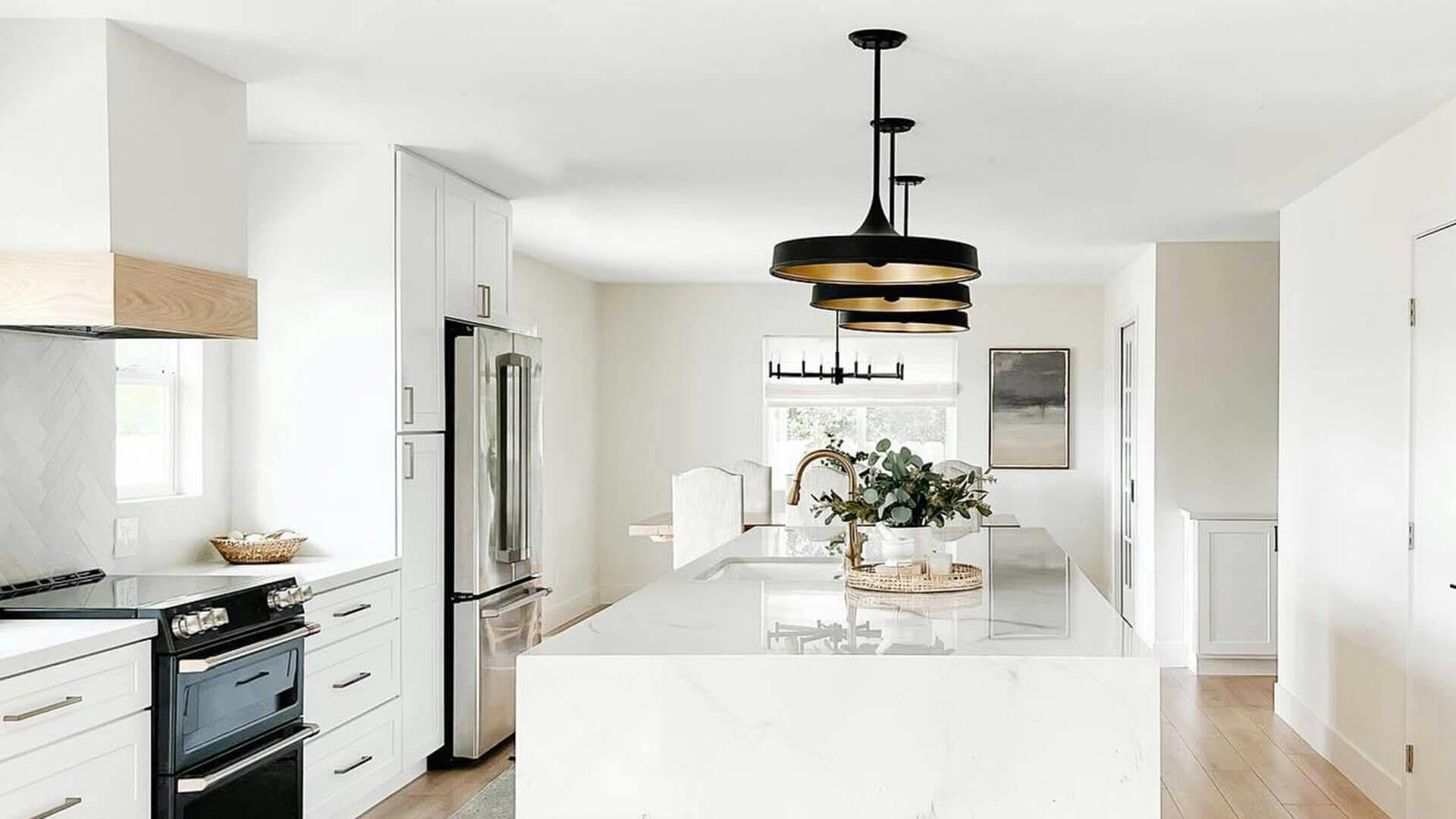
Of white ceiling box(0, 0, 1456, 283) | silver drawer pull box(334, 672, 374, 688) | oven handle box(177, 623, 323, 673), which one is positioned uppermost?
white ceiling box(0, 0, 1456, 283)

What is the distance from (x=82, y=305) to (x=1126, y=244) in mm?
5677

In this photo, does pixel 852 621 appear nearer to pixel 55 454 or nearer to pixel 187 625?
pixel 187 625

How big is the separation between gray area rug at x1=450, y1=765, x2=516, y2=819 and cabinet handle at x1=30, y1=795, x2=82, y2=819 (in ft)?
5.22

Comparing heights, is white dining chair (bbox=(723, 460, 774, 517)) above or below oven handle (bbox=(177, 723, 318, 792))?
above

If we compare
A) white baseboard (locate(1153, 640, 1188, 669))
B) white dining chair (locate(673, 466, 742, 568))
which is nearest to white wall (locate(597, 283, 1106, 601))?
white baseboard (locate(1153, 640, 1188, 669))

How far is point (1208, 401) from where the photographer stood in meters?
7.20

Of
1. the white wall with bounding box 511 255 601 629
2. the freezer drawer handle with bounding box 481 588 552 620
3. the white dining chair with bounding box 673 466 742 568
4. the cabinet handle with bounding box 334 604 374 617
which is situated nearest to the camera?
the cabinet handle with bounding box 334 604 374 617

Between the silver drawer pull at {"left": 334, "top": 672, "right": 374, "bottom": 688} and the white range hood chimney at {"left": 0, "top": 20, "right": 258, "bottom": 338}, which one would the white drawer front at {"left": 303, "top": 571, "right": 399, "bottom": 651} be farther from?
the white range hood chimney at {"left": 0, "top": 20, "right": 258, "bottom": 338}

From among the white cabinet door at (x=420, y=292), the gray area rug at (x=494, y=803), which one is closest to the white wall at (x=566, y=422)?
the white cabinet door at (x=420, y=292)

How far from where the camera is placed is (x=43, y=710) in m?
2.71

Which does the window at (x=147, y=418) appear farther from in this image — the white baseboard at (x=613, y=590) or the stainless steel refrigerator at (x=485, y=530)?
the white baseboard at (x=613, y=590)

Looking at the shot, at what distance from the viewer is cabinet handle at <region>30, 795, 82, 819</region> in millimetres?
2738

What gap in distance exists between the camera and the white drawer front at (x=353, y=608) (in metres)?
4.01

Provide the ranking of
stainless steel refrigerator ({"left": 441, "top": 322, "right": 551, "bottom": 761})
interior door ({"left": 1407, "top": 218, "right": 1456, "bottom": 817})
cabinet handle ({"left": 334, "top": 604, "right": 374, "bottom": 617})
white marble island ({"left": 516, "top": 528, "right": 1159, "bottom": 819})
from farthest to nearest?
stainless steel refrigerator ({"left": 441, "top": 322, "right": 551, "bottom": 761}), cabinet handle ({"left": 334, "top": 604, "right": 374, "bottom": 617}), interior door ({"left": 1407, "top": 218, "right": 1456, "bottom": 817}), white marble island ({"left": 516, "top": 528, "right": 1159, "bottom": 819})
